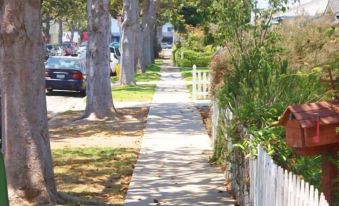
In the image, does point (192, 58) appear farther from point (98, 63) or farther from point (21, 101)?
point (21, 101)

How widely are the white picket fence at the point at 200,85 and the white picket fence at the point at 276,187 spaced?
1459 centimetres

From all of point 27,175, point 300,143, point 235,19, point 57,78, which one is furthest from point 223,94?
point 57,78

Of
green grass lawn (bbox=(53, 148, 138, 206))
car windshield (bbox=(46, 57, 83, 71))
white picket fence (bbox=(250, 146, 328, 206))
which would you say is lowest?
green grass lawn (bbox=(53, 148, 138, 206))

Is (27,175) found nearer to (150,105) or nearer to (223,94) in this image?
(223,94)

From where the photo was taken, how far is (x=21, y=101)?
7.48m

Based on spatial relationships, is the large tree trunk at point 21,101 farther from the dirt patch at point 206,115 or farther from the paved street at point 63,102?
the paved street at point 63,102

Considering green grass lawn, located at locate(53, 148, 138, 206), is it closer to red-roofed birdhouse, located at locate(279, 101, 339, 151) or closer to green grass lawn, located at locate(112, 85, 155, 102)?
red-roofed birdhouse, located at locate(279, 101, 339, 151)

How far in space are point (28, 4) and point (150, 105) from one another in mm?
12900

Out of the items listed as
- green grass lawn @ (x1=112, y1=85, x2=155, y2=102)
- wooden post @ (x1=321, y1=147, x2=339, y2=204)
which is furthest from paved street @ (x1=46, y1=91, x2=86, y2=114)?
wooden post @ (x1=321, y1=147, x2=339, y2=204)

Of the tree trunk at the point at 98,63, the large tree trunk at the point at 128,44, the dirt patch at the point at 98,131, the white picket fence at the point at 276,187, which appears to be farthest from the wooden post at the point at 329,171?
the large tree trunk at the point at 128,44

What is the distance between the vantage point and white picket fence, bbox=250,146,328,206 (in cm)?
403

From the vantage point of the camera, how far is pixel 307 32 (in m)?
13.8

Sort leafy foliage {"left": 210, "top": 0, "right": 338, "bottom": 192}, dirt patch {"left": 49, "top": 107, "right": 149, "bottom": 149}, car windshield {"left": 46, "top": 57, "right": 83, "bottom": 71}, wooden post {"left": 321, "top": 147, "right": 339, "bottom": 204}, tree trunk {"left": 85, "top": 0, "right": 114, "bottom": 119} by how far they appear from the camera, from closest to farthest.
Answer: wooden post {"left": 321, "top": 147, "right": 339, "bottom": 204}
leafy foliage {"left": 210, "top": 0, "right": 338, "bottom": 192}
dirt patch {"left": 49, "top": 107, "right": 149, "bottom": 149}
tree trunk {"left": 85, "top": 0, "right": 114, "bottom": 119}
car windshield {"left": 46, "top": 57, "right": 83, "bottom": 71}

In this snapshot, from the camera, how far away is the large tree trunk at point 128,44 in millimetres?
27734
